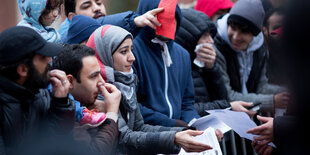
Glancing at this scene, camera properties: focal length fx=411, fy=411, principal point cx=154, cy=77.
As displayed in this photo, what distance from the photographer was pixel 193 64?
4.57 meters

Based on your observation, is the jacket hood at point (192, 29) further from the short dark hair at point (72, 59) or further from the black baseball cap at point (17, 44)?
the black baseball cap at point (17, 44)

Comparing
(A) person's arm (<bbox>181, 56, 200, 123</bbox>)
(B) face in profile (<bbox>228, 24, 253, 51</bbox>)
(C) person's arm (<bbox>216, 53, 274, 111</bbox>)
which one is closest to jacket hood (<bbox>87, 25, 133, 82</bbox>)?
(A) person's arm (<bbox>181, 56, 200, 123</bbox>)

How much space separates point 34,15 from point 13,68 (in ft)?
3.59

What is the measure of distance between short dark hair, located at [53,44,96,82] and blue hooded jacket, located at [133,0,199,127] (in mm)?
849

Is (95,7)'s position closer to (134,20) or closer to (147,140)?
(134,20)

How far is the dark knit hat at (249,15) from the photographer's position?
4742 mm

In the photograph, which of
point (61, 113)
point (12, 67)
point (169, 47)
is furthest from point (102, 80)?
point (169, 47)

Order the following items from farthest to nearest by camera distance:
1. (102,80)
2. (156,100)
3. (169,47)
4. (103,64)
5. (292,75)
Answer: (169,47), (156,100), (103,64), (102,80), (292,75)

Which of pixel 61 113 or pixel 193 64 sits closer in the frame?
Result: pixel 61 113

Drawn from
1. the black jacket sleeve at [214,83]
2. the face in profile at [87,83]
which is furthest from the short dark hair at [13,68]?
the black jacket sleeve at [214,83]

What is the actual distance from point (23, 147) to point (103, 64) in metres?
1.11

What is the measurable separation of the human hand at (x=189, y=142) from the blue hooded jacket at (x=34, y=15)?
1.26 m

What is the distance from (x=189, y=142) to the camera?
273 cm

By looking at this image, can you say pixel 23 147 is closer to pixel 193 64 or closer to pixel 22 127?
pixel 22 127
